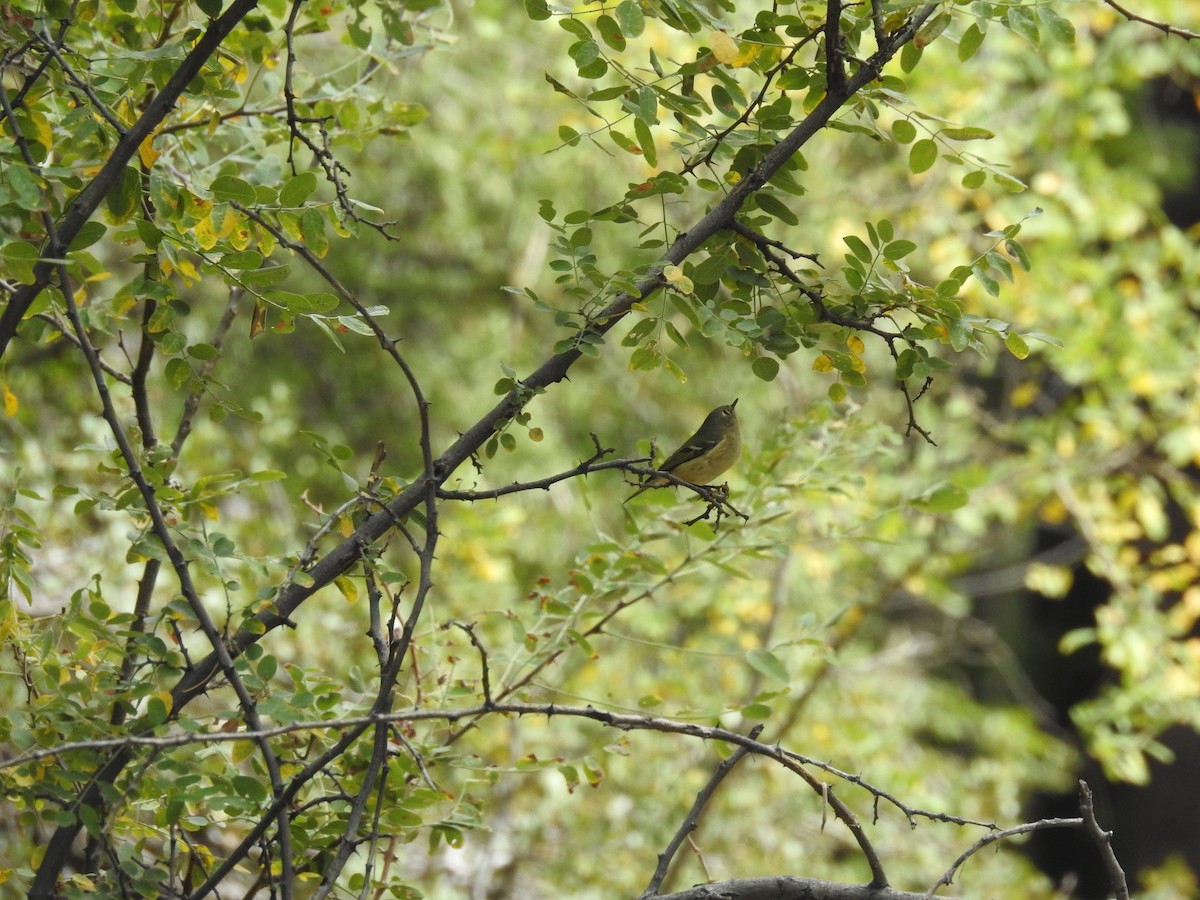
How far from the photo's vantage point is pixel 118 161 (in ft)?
4.34

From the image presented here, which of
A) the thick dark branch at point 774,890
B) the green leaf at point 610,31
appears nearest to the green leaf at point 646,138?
the green leaf at point 610,31

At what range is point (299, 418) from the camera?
19.7 ft

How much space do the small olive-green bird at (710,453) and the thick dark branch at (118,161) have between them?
847 millimetres

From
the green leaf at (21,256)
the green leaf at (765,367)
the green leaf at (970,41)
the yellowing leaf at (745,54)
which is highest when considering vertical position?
the yellowing leaf at (745,54)

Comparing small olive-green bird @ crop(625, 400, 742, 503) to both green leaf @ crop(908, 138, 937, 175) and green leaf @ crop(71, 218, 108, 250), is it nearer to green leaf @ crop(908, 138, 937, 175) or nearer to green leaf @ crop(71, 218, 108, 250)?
green leaf @ crop(908, 138, 937, 175)

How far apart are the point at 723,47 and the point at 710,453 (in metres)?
0.66

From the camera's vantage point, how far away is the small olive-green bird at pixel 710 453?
1.88 meters

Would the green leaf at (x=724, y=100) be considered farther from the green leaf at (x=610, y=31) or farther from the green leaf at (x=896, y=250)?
the green leaf at (x=896, y=250)

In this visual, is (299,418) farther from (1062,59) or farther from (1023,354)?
(1023,354)

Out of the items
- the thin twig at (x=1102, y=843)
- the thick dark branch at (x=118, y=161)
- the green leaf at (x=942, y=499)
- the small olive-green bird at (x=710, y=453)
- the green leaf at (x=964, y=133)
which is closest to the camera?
the thin twig at (x=1102, y=843)

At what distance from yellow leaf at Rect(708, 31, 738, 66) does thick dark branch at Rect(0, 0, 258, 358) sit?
0.52 m

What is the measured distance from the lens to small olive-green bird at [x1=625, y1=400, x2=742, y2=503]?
188cm

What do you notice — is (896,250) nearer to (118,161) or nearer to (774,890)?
(774,890)

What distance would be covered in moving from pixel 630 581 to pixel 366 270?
14.9 feet
